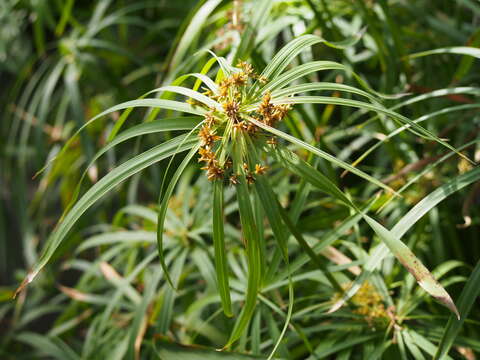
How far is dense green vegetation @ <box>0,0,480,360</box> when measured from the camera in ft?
2.06

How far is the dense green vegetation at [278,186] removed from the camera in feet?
2.06

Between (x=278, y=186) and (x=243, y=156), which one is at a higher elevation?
(x=278, y=186)

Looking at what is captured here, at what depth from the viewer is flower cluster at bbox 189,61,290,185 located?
23.8 inches

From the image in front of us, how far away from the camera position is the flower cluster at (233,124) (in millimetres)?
605

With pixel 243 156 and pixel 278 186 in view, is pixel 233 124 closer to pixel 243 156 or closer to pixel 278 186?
pixel 243 156

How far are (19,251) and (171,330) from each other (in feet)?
4.24

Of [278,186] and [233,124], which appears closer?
[233,124]

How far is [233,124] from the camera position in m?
0.61

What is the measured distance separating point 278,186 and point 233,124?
0.57 metres

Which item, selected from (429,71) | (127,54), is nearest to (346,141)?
(429,71)

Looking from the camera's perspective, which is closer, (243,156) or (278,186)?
(243,156)

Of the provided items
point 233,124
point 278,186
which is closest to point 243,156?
point 233,124

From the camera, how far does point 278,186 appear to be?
1169 millimetres

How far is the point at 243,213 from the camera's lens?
24.2 inches
